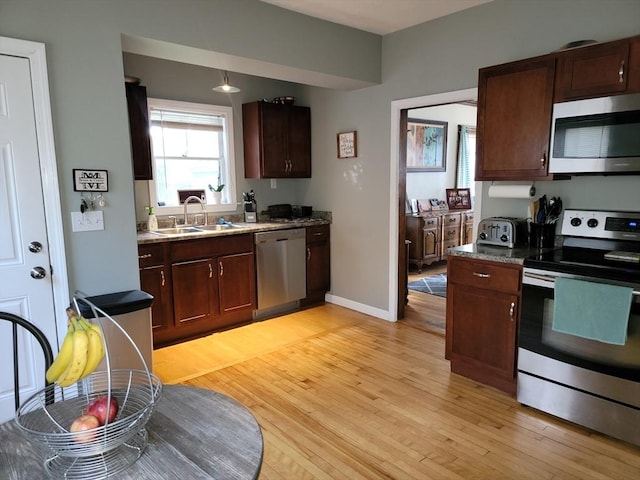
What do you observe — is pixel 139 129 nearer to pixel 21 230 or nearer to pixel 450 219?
pixel 21 230

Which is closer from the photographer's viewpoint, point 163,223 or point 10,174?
point 10,174

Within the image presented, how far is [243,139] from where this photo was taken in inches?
183

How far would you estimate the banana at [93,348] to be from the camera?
3.37 ft

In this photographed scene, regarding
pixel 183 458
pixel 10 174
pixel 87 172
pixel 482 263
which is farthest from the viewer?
pixel 482 263

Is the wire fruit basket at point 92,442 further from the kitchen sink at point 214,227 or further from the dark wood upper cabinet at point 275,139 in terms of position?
the dark wood upper cabinet at point 275,139

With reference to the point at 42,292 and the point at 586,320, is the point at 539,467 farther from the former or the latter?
the point at 42,292

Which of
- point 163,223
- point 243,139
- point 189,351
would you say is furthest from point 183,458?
point 243,139

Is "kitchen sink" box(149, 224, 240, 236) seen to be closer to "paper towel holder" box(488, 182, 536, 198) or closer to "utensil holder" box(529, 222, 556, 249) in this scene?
"paper towel holder" box(488, 182, 536, 198)

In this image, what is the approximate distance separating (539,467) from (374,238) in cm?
253

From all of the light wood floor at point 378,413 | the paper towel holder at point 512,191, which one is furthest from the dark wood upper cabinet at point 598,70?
the light wood floor at point 378,413

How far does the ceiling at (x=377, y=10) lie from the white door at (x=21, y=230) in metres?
1.77

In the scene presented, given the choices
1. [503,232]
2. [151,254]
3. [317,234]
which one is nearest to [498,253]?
[503,232]

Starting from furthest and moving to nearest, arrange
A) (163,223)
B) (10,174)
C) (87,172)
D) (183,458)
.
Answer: (163,223)
(87,172)
(10,174)
(183,458)

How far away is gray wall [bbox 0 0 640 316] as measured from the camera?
2.41 m
